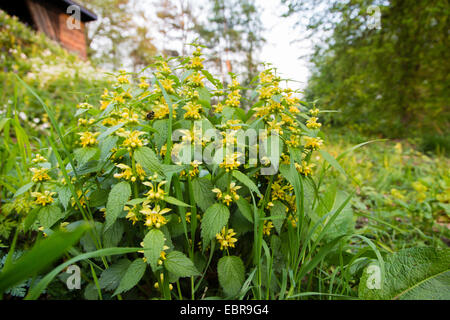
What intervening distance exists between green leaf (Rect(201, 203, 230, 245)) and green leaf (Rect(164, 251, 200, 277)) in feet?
0.24

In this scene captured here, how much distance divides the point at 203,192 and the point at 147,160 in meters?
0.20

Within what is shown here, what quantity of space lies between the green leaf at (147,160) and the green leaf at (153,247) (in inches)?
6.4

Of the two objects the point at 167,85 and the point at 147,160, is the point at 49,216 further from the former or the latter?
the point at 167,85

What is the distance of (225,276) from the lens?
2.31ft

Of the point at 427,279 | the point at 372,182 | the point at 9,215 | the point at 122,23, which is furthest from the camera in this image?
the point at 122,23

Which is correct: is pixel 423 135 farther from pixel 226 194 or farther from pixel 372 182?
pixel 226 194

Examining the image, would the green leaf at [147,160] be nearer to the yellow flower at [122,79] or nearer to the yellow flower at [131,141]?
the yellow flower at [131,141]

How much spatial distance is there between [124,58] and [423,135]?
1730 cm

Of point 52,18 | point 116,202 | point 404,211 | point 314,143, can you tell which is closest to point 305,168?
point 314,143

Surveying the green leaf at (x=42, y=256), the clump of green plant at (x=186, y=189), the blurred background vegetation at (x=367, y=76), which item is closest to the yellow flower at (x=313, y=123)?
the clump of green plant at (x=186, y=189)

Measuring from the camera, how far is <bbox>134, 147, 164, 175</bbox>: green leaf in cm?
59

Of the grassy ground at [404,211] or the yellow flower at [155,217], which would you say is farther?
the grassy ground at [404,211]

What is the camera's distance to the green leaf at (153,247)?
53cm

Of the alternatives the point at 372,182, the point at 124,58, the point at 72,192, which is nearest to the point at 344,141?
the point at 372,182
